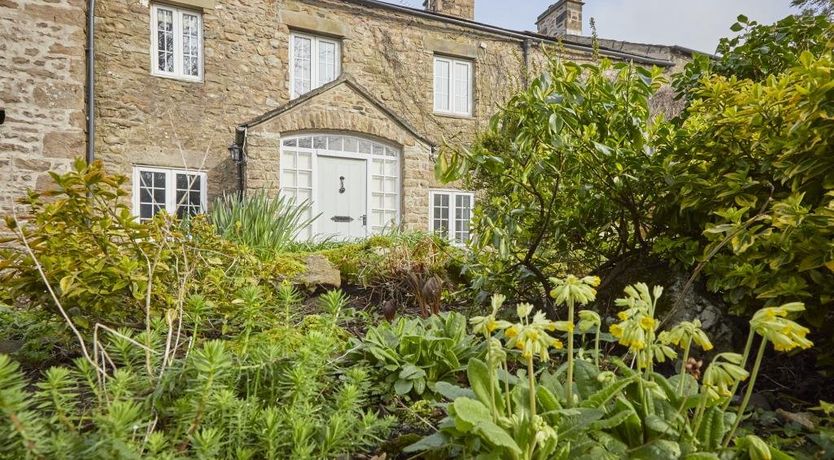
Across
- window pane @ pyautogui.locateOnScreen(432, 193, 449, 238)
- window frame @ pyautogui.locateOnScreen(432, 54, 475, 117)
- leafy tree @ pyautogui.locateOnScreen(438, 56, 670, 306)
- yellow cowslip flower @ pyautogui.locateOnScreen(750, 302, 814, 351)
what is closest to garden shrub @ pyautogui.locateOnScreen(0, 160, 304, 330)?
leafy tree @ pyautogui.locateOnScreen(438, 56, 670, 306)

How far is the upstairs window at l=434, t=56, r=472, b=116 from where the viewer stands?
1219 cm

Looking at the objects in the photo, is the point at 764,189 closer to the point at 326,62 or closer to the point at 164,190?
the point at 164,190

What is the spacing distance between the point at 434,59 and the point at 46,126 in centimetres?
818

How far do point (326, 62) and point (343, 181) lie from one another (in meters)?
2.87

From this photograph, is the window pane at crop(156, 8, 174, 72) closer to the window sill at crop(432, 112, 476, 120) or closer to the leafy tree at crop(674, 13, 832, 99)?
the window sill at crop(432, 112, 476, 120)

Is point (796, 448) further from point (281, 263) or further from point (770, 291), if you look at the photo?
point (281, 263)

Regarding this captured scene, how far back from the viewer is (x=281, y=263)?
11.6ft

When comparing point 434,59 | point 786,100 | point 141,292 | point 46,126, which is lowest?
point 141,292

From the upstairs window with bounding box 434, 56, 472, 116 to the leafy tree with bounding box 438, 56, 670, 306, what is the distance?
948 centimetres

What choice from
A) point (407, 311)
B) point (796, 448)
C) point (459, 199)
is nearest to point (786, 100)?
point (796, 448)

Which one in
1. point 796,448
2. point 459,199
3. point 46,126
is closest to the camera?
point 796,448

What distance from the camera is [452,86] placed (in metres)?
12.3

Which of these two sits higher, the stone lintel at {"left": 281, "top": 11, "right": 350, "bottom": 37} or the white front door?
the stone lintel at {"left": 281, "top": 11, "right": 350, "bottom": 37}

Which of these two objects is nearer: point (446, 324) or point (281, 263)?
point (446, 324)
